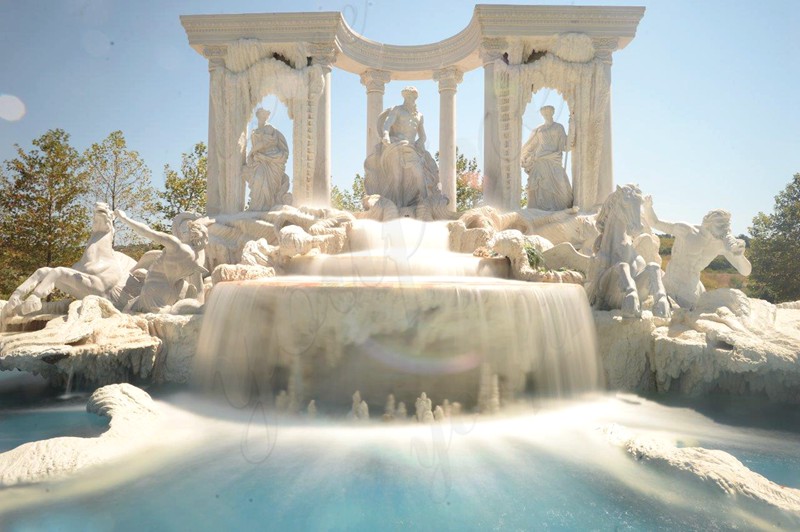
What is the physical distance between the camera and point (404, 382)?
18.3 feet

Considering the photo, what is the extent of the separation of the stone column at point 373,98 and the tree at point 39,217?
10432mm

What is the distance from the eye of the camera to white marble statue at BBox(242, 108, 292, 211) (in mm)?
13305

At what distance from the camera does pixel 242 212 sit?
43.7 feet

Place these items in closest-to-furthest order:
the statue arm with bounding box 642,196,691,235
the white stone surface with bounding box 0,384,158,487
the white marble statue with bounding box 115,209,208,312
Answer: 1. the white stone surface with bounding box 0,384,158,487
2. the statue arm with bounding box 642,196,691,235
3. the white marble statue with bounding box 115,209,208,312

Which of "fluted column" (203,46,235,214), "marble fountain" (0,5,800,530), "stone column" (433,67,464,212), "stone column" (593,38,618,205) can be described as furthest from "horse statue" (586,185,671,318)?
"fluted column" (203,46,235,214)

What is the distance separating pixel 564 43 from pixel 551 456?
11555mm

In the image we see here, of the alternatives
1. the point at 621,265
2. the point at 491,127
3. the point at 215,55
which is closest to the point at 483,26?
the point at 491,127

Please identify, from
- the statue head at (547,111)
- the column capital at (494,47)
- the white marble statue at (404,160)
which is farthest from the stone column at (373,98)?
the statue head at (547,111)

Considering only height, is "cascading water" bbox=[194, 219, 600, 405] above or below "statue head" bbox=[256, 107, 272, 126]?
below

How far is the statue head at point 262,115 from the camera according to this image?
523 inches

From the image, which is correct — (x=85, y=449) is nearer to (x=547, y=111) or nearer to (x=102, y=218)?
(x=102, y=218)

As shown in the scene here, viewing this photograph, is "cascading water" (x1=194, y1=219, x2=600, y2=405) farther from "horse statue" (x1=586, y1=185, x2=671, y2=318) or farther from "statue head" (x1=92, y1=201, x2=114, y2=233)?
"statue head" (x1=92, y1=201, x2=114, y2=233)

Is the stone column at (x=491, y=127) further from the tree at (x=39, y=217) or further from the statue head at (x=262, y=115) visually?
the tree at (x=39, y=217)

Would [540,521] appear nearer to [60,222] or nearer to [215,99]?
[215,99]
